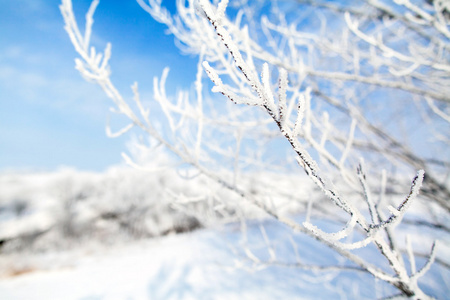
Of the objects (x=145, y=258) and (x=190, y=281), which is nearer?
(x=190, y=281)

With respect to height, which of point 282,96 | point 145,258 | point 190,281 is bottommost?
point 145,258

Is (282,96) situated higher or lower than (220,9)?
lower

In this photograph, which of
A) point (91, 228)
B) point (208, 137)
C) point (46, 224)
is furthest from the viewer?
point (91, 228)

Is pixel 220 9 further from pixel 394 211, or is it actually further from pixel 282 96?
pixel 394 211

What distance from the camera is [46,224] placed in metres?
9.81

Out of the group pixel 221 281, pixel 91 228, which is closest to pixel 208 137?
pixel 221 281

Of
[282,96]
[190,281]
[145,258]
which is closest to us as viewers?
[282,96]

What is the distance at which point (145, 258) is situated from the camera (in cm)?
645

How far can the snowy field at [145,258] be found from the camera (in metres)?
4.05

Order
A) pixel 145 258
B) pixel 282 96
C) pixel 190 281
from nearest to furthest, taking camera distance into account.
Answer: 1. pixel 282 96
2. pixel 190 281
3. pixel 145 258

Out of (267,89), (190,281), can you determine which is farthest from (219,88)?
(190,281)

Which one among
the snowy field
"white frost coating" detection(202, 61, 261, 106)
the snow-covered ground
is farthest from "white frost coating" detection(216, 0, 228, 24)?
the snow-covered ground

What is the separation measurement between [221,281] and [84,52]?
4.62 m

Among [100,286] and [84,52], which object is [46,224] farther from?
[84,52]
